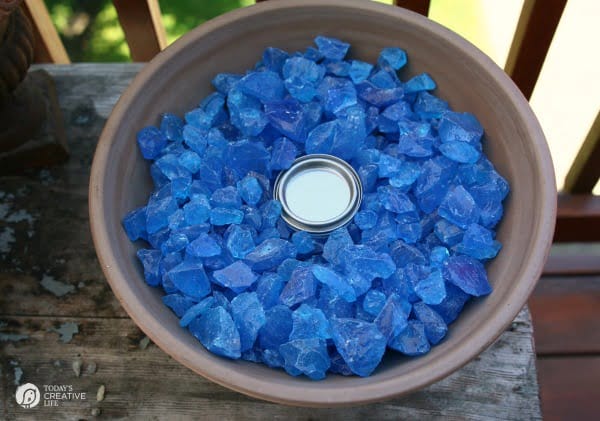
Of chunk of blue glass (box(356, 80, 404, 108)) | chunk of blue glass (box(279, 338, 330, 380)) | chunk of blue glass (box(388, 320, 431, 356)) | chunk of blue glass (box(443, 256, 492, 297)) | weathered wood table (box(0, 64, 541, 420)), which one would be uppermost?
Result: chunk of blue glass (box(356, 80, 404, 108))

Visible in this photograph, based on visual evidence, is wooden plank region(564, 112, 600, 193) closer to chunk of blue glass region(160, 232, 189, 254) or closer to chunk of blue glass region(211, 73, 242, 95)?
chunk of blue glass region(211, 73, 242, 95)

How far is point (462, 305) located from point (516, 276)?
0.35 ft

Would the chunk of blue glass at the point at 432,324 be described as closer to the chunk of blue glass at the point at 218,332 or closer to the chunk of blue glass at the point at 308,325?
the chunk of blue glass at the point at 308,325

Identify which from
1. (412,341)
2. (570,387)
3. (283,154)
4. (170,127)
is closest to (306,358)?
(412,341)

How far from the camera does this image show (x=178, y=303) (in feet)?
3.05

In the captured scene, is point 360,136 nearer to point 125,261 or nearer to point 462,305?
point 462,305

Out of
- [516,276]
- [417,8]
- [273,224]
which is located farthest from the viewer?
[417,8]

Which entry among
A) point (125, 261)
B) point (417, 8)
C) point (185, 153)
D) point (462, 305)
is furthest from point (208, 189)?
point (417, 8)

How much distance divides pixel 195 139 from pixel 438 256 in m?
0.46

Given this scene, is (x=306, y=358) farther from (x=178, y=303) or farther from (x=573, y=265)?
(x=573, y=265)

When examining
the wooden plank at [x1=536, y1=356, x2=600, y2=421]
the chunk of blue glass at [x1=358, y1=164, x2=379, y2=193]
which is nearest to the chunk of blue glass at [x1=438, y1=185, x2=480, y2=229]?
the chunk of blue glass at [x1=358, y1=164, x2=379, y2=193]

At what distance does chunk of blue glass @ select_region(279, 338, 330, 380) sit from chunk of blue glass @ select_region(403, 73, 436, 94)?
0.50 metres

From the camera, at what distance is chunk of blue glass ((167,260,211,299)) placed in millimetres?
917

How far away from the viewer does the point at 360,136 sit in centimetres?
106
